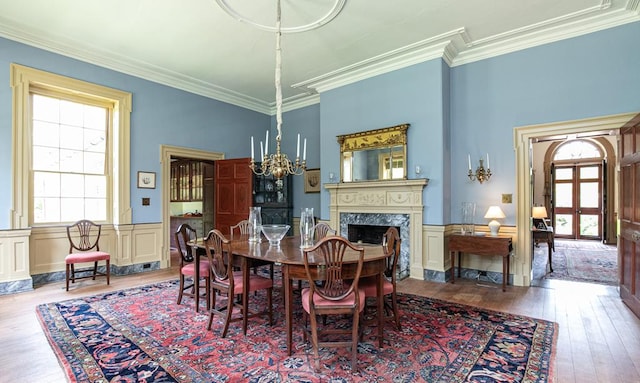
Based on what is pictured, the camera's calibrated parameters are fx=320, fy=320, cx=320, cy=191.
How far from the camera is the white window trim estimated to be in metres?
4.26

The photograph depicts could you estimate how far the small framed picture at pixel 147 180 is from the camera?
5456 millimetres

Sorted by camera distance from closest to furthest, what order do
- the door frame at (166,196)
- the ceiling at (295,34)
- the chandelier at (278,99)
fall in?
the chandelier at (278,99)
the ceiling at (295,34)
the door frame at (166,196)

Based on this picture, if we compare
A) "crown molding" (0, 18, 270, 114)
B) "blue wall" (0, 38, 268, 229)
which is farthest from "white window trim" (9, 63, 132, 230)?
"crown molding" (0, 18, 270, 114)

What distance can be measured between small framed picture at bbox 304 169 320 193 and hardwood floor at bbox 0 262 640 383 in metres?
2.81

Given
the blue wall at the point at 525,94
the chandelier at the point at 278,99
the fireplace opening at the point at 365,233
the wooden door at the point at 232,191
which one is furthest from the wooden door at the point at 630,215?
the wooden door at the point at 232,191

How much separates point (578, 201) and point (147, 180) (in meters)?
11.4

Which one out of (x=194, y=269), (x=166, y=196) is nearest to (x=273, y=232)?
(x=194, y=269)

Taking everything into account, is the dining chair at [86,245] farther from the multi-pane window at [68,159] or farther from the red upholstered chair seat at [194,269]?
the red upholstered chair seat at [194,269]

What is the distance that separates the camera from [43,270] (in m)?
4.56

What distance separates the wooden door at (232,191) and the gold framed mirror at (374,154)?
187 cm

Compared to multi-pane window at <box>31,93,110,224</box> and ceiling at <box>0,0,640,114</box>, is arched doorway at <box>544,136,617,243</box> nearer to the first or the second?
ceiling at <box>0,0,640,114</box>

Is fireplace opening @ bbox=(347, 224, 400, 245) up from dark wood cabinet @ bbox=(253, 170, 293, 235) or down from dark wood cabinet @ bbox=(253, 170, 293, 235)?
down

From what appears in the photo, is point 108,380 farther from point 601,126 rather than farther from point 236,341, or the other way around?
point 601,126

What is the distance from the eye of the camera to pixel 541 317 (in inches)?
127
